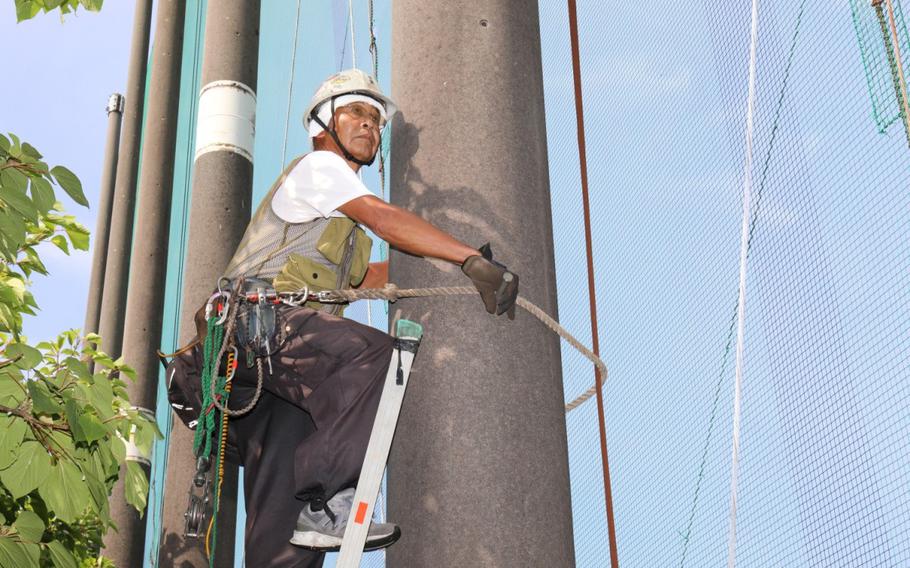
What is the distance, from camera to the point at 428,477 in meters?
3.20

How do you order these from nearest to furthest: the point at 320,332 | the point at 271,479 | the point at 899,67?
the point at 320,332
the point at 271,479
the point at 899,67

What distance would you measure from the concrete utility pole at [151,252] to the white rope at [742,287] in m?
5.30

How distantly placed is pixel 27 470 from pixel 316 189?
1.41 metres

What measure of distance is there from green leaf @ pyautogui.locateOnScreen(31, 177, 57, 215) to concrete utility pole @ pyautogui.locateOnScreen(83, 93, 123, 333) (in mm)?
14412

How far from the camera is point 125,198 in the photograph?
14.4 meters

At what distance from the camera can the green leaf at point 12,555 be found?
10.2 ft

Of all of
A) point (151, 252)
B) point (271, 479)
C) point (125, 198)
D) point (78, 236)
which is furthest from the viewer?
point (125, 198)

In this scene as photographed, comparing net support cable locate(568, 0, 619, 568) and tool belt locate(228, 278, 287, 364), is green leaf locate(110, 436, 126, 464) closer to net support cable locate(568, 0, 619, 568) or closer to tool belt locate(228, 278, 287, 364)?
tool belt locate(228, 278, 287, 364)

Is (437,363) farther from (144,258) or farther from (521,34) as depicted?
(144,258)

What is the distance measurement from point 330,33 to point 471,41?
927 centimetres

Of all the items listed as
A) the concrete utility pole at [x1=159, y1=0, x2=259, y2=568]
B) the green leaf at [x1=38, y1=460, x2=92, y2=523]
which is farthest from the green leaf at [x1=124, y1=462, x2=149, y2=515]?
the concrete utility pole at [x1=159, y1=0, x2=259, y2=568]

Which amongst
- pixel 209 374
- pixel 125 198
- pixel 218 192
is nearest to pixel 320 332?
pixel 209 374

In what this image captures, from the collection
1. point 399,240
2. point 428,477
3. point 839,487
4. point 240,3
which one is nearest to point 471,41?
point 399,240

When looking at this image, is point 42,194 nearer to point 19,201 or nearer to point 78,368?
point 19,201
